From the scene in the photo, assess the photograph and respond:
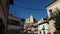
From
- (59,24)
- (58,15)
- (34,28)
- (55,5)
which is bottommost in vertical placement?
(34,28)

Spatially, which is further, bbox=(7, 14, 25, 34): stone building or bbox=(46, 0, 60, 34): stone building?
bbox=(7, 14, 25, 34): stone building

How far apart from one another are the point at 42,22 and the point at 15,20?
345 inches

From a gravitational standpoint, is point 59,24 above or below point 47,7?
below

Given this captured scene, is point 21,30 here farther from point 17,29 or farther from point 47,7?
point 47,7

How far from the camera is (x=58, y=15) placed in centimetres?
2792

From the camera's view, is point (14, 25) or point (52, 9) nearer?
point (52, 9)

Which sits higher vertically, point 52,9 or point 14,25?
point 52,9

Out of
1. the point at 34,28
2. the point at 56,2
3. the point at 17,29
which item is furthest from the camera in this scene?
the point at 34,28

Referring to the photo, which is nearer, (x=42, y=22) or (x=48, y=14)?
(x=48, y=14)

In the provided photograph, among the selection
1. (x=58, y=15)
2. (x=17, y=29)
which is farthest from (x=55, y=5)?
(x=17, y=29)

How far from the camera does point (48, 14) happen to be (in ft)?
124

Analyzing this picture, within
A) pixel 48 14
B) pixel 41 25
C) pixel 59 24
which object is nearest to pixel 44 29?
pixel 41 25

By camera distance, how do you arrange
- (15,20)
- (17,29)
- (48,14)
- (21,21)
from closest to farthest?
(48,14), (17,29), (15,20), (21,21)

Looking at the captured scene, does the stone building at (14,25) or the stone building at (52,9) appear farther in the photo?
the stone building at (14,25)
